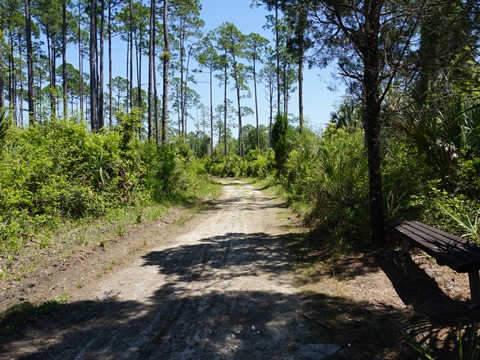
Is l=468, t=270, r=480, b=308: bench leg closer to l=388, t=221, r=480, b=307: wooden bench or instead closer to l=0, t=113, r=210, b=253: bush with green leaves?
l=388, t=221, r=480, b=307: wooden bench

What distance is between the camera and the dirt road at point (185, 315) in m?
3.31

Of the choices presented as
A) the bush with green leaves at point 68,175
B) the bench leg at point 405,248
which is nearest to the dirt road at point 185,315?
the bench leg at point 405,248

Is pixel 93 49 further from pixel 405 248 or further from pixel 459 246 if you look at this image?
pixel 459 246

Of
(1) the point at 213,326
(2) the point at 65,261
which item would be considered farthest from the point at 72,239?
(1) the point at 213,326

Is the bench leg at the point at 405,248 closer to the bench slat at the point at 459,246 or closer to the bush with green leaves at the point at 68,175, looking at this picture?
the bench slat at the point at 459,246

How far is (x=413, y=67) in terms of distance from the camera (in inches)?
244

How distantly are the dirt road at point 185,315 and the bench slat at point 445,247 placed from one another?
1.54 m

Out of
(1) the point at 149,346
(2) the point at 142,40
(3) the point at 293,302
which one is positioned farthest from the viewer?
(2) the point at 142,40

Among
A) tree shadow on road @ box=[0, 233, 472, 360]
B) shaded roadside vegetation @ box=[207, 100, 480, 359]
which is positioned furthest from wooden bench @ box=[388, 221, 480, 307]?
tree shadow on road @ box=[0, 233, 472, 360]

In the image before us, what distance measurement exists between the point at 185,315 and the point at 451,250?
10.3 ft

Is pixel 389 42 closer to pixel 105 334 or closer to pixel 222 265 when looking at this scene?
pixel 222 265

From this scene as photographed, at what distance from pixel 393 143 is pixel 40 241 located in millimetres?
7374

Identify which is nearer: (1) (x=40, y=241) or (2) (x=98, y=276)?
(2) (x=98, y=276)

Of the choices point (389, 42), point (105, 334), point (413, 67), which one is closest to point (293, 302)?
point (105, 334)
